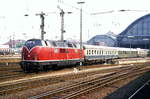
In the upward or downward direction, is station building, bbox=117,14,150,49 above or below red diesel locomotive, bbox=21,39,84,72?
above

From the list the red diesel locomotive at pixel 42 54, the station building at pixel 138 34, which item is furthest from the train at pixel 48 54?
the station building at pixel 138 34

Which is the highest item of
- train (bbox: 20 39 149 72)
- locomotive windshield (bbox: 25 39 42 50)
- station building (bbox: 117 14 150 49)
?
station building (bbox: 117 14 150 49)

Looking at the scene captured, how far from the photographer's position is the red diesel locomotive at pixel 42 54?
86.3ft

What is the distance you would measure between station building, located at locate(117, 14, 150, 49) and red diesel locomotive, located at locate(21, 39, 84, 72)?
98.2 m

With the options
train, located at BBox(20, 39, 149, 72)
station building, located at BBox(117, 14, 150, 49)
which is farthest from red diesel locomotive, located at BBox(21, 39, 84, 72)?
station building, located at BBox(117, 14, 150, 49)

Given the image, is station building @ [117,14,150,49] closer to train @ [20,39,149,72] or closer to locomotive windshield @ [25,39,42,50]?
train @ [20,39,149,72]

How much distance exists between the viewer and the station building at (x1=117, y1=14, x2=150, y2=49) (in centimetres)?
12706

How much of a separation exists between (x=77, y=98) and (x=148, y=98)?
170 inches

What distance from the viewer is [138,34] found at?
428 feet

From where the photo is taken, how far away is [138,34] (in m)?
130

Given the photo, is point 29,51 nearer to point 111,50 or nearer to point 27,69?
point 27,69

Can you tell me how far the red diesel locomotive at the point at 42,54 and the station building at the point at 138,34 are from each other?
322ft

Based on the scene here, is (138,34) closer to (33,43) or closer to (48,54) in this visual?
(48,54)

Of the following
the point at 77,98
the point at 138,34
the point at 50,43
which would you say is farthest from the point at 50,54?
the point at 138,34
